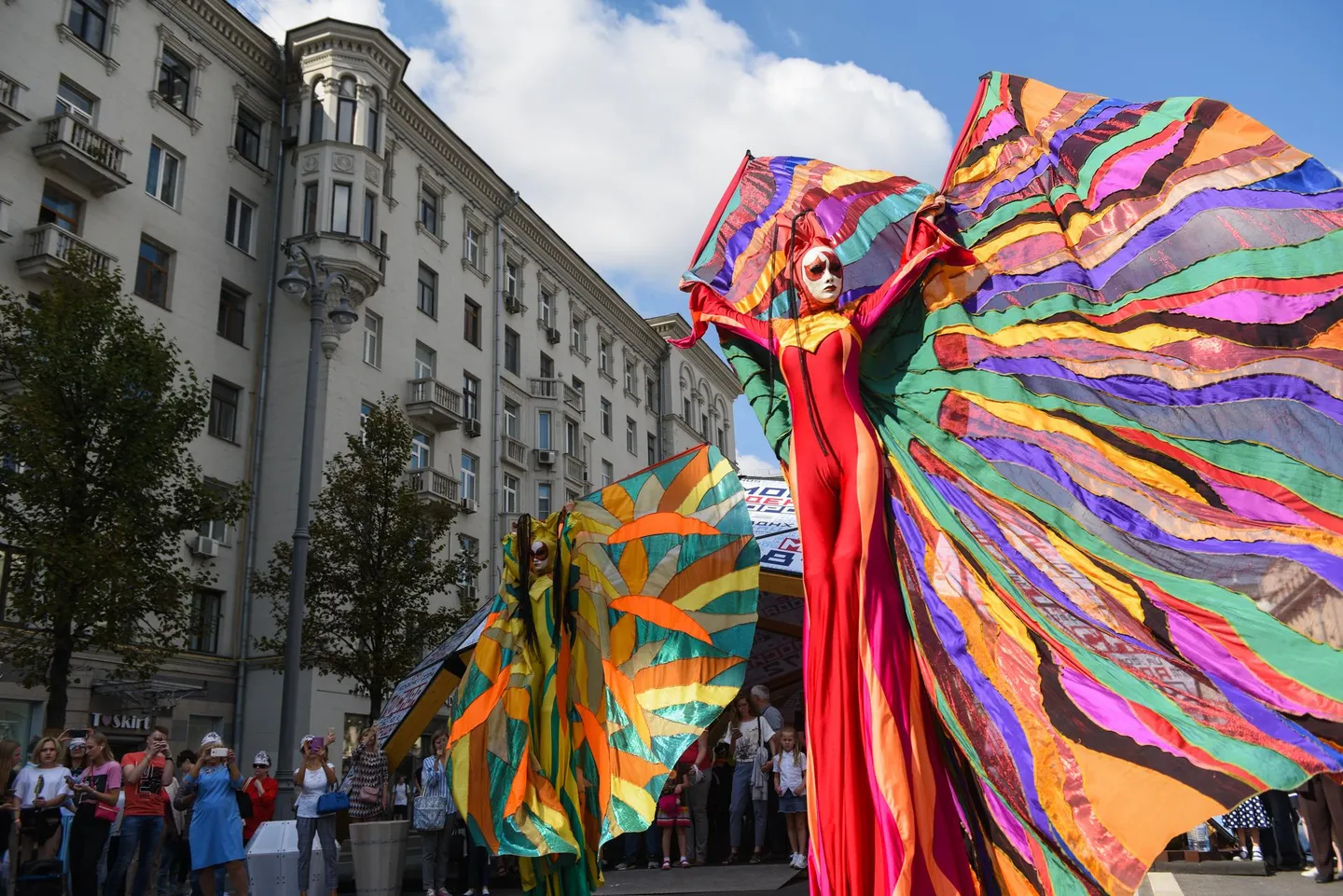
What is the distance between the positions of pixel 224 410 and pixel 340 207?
6004 millimetres

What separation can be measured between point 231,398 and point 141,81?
23.6ft

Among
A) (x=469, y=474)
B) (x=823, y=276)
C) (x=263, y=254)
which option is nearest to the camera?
(x=823, y=276)

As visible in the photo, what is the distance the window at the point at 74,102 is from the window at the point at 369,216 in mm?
6724

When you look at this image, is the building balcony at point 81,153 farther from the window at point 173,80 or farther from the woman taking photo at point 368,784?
the woman taking photo at point 368,784

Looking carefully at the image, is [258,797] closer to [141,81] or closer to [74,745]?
[74,745]

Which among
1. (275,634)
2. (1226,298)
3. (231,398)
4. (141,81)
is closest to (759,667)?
(1226,298)

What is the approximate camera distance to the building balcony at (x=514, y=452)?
111ft

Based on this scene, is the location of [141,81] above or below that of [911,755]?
above

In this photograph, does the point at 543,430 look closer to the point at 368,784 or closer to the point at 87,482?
the point at 87,482

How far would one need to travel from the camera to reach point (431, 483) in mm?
28500

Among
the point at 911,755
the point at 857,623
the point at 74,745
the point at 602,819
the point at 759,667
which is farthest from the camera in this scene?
the point at 759,667

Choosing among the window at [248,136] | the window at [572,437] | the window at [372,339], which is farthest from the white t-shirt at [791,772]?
the window at [572,437]

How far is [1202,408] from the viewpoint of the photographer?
5215 millimetres

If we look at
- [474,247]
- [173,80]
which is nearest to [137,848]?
[173,80]
